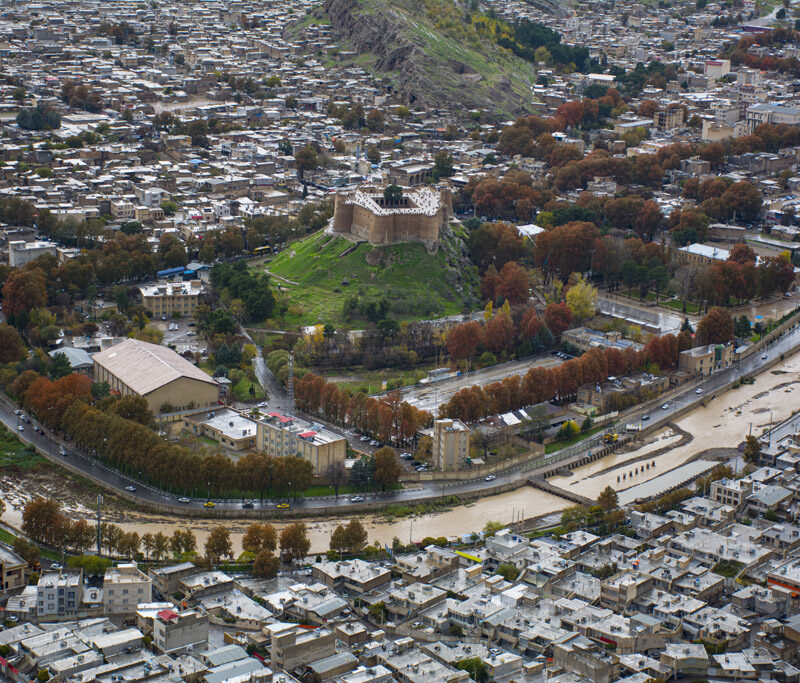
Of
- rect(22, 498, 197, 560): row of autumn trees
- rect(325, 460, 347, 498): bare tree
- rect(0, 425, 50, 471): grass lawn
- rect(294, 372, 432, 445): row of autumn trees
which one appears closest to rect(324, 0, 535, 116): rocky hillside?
rect(294, 372, 432, 445): row of autumn trees

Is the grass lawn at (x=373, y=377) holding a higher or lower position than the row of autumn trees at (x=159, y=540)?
lower

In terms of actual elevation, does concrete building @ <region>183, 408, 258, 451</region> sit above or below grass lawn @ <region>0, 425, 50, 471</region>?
above

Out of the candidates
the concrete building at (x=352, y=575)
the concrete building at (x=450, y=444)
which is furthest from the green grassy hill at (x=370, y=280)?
the concrete building at (x=352, y=575)

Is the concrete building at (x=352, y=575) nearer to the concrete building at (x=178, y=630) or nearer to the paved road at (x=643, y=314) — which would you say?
the concrete building at (x=178, y=630)

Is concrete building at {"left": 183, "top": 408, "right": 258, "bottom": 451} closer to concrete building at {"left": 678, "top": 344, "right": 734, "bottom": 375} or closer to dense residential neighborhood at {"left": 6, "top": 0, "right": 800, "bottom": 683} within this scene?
dense residential neighborhood at {"left": 6, "top": 0, "right": 800, "bottom": 683}

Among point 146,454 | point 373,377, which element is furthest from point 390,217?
point 146,454

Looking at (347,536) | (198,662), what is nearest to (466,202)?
(347,536)
